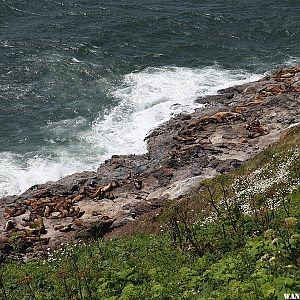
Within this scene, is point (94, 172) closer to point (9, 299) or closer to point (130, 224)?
point (130, 224)

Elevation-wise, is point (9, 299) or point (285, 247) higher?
point (285, 247)

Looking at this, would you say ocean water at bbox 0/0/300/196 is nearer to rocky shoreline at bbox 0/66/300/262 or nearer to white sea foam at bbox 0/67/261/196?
white sea foam at bbox 0/67/261/196

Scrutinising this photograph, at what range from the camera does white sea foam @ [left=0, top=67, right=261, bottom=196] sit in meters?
40.0

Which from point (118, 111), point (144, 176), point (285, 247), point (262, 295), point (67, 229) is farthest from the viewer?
point (118, 111)

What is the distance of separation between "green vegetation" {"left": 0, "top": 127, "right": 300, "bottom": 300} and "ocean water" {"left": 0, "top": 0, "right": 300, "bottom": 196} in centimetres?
1840

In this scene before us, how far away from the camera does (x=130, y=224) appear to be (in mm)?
28812

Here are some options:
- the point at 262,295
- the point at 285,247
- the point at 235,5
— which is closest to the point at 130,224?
the point at 285,247

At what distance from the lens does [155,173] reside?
37.0 m

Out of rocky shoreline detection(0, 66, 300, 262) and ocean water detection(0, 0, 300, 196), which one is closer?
rocky shoreline detection(0, 66, 300, 262)

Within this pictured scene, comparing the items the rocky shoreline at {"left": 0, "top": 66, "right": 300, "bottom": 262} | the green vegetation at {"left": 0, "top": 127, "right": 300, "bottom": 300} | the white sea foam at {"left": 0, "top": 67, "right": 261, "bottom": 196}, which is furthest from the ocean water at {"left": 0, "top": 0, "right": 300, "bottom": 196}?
the green vegetation at {"left": 0, "top": 127, "right": 300, "bottom": 300}

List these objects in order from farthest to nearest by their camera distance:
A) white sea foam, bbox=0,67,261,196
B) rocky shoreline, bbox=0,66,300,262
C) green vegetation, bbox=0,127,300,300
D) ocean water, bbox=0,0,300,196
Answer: ocean water, bbox=0,0,300,196 → white sea foam, bbox=0,67,261,196 → rocky shoreline, bbox=0,66,300,262 → green vegetation, bbox=0,127,300,300

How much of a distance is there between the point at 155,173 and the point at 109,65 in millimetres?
23380

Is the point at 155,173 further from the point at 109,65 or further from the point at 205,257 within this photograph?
the point at 109,65

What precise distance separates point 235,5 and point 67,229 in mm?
52537
